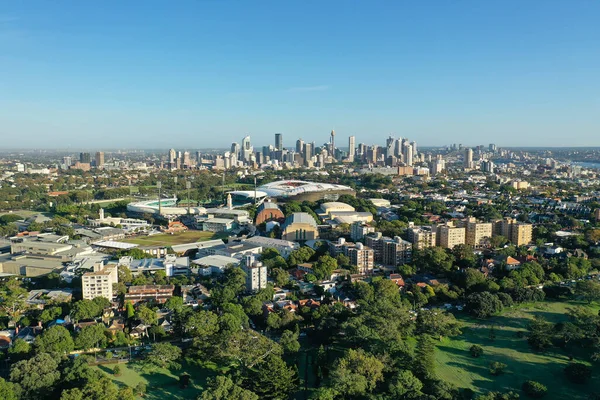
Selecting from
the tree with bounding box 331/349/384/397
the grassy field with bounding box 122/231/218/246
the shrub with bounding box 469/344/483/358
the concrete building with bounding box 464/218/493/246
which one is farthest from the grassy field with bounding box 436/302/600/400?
the grassy field with bounding box 122/231/218/246

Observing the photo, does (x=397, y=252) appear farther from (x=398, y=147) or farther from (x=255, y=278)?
(x=398, y=147)

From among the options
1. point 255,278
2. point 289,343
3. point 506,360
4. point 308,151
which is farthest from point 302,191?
point 308,151

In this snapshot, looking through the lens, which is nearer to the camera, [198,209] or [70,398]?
[70,398]

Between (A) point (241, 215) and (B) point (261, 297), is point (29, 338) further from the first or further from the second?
(A) point (241, 215)

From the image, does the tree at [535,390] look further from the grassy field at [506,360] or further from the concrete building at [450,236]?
the concrete building at [450,236]

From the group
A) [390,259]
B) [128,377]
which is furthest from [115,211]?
[128,377]

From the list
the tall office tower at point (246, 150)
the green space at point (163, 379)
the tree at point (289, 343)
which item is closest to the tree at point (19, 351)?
the green space at point (163, 379)

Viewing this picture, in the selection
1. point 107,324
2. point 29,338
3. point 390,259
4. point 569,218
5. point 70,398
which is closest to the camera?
point 70,398
